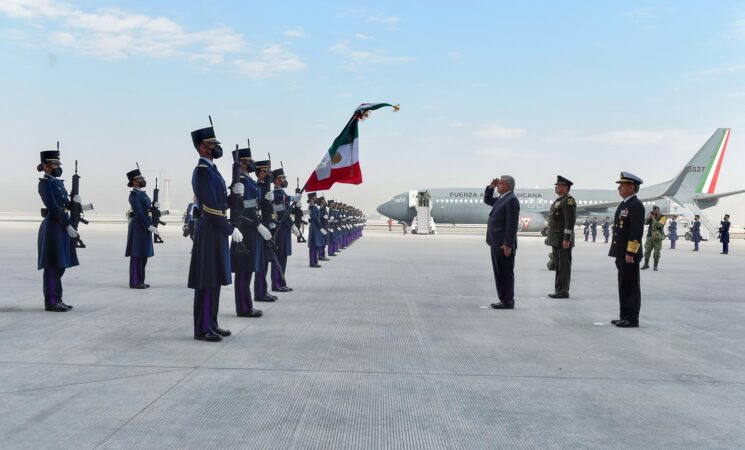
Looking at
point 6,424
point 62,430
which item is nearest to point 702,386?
point 62,430

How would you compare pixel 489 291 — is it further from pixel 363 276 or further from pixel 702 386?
pixel 702 386

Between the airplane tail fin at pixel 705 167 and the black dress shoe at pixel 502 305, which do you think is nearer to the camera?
the black dress shoe at pixel 502 305

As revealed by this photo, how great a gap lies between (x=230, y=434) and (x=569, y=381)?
263 centimetres

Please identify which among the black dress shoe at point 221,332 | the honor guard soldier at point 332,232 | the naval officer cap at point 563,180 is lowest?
the black dress shoe at point 221,332

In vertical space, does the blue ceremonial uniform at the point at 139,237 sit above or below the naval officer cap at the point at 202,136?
below

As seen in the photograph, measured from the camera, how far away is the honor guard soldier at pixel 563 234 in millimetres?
9625

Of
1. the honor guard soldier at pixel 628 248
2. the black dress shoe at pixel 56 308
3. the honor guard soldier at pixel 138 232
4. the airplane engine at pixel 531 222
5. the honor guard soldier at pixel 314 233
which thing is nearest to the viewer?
the honor guard soldier at pixel 628 248

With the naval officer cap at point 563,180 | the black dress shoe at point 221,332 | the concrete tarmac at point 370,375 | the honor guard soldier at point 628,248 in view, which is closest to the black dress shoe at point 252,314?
the concrete tarmac at point 370,375

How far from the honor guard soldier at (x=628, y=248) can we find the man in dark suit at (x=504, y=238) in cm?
136

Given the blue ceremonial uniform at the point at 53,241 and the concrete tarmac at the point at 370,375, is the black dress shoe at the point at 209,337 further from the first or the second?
the blue ceremonial uniform at the point at 53,241

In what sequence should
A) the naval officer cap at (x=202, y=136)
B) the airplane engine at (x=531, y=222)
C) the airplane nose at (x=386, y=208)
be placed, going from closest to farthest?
the naval officer cap at (x=202, y=136)
the airplane engine at (x=531, y=222)
the airplane nose at (x=386, y=208)

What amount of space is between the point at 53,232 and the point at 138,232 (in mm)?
2626

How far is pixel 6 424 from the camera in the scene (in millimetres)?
3434

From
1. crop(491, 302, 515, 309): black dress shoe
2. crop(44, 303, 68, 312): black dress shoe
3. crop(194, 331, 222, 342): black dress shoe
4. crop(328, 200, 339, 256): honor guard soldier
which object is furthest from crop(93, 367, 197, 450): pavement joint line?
crop(328, 200, 339, 256): honor guard soldier
